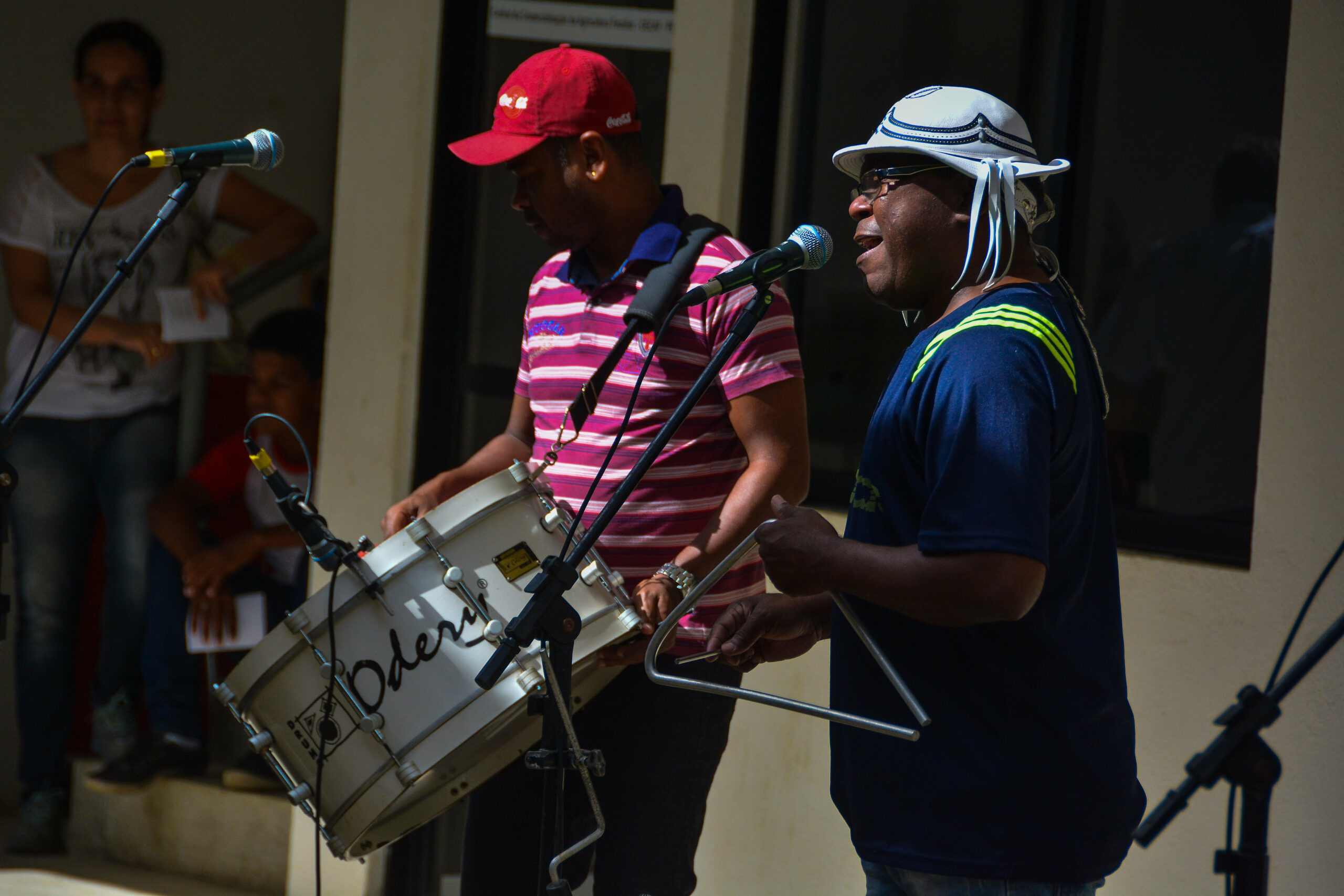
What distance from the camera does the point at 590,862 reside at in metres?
2.45

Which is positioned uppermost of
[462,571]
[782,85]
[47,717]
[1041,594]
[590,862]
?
[782,85]

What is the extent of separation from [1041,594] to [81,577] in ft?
11.2

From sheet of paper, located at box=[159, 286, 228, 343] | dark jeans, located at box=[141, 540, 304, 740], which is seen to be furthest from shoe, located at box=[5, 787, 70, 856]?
sheet of paper, located at box=[159, 286, 228, 343]

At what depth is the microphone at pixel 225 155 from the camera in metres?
2.19

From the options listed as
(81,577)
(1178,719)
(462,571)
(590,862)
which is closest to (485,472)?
(462,571)

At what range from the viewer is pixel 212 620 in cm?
397

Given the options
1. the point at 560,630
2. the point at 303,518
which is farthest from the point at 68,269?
the point at 560,630

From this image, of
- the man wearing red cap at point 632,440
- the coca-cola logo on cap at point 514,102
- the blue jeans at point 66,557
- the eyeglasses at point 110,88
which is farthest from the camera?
the eyeglasses at point 110,88

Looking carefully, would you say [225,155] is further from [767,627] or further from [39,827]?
[39,827]

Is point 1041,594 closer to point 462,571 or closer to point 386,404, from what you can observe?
point 462,571

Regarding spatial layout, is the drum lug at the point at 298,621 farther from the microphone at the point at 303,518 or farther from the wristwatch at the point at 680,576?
the wristwatch at the point at 680,576

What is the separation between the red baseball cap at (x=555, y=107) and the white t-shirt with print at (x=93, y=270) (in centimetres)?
202

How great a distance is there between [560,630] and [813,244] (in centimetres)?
66

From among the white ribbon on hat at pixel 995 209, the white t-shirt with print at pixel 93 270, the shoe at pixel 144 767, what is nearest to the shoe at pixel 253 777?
the shoe at pixel 144 767
